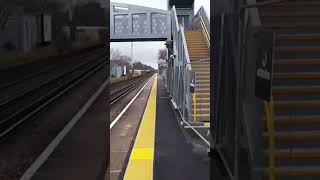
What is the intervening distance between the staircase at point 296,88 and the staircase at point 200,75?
8.42 metres

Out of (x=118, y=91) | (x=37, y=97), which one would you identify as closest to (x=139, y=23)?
(x=118, y=91)

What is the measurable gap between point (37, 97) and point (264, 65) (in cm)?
139

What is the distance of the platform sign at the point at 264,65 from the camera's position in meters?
2.69

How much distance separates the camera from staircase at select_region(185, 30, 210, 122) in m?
Result: 13.5

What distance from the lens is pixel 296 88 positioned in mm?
4059

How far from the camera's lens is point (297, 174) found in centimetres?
350

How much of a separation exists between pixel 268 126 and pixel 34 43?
1938mm

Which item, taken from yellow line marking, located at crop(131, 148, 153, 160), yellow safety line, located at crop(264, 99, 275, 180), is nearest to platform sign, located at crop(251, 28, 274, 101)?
yellow safety line, located at crop(264, 99, 275, 180)

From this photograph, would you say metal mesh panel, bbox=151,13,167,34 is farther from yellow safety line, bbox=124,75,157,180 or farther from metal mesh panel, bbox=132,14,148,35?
yellow safety line, bbox=124,75,157,180

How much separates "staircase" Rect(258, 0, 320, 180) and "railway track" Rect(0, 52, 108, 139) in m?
1.56

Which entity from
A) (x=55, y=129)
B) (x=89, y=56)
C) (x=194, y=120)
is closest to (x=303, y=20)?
(x=89, y=56)

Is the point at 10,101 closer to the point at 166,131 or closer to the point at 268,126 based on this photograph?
the point at 268,126

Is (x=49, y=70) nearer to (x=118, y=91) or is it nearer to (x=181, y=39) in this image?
(x=181, y=39)

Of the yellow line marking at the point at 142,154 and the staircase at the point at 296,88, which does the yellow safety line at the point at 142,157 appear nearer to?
the yellow line marking at the point at 142,154
